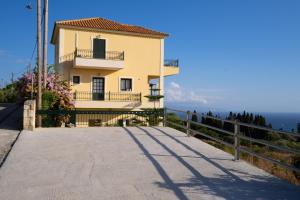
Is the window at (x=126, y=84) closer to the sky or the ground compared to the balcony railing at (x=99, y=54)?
closer to the ground

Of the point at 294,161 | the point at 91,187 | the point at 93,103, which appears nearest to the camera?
the point at 91,187

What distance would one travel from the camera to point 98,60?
25.8m

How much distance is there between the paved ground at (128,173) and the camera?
5301 millimetres

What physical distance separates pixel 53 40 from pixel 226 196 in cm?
2827

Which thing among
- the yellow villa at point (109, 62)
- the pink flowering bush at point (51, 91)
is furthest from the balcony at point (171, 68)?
the pink flowering bush at point (51, 91)

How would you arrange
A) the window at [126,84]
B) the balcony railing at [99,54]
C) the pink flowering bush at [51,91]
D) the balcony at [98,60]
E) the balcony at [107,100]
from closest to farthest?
1. the pink flowering bush at [51,91]
2. the balcony at [98,60]
3. the balcony at [107,100]
4. the balcony railing at [99,54]
5. the window at [126,84]

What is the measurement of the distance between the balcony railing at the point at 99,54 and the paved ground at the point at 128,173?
16.4 meters

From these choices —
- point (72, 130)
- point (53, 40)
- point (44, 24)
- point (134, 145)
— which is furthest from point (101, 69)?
point (134, 145)

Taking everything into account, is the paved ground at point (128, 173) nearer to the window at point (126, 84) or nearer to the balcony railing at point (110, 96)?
Answer: the balcony railing at point (110, 96)

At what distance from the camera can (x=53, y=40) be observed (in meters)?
30.7

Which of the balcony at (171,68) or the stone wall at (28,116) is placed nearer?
the stone wall at (28,116)

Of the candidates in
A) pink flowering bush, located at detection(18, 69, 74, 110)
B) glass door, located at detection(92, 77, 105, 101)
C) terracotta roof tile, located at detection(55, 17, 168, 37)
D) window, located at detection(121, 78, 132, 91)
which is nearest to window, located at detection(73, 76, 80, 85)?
glass door, located at detection(92, 77, 105, 101)

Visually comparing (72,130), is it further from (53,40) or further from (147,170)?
(53,40)

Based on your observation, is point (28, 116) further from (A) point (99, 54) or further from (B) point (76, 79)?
(A) point (99, 54)
